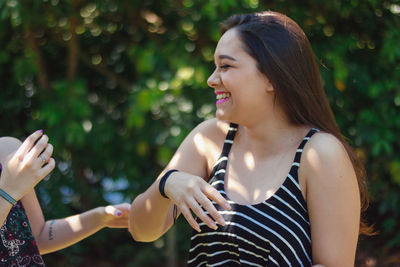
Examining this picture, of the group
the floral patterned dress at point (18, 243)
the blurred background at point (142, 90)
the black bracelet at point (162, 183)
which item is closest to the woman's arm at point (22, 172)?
the floral patterned dress at point (18, 243)


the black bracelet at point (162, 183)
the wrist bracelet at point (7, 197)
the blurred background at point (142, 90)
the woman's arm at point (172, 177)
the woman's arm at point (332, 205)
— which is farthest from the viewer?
the blurred background at point (142, 90)

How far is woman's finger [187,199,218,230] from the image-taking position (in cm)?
189

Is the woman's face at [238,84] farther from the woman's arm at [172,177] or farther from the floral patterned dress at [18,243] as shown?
the floral patterned dress at [18,243]

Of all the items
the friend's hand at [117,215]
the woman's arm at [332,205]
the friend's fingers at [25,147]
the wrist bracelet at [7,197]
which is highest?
the friend's fingers at [25,147]

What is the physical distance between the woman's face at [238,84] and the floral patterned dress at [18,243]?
0.85 meters

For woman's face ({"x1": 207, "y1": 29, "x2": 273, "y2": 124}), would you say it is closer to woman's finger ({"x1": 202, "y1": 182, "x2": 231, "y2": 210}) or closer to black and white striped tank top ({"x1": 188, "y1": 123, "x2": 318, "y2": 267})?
black and white striped tank top ({"x1": 188, "y1": 123, "x2": 318, "y2": 267})

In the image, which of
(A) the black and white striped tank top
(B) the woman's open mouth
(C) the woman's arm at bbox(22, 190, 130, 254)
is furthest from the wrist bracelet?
(B) the woman's open mouth

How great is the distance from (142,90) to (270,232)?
2.04m

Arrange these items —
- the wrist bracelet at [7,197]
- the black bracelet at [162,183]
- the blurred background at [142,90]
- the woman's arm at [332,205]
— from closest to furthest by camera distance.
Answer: the wrist bracelet at [7,197], the woman's arm at [332,205], the black bracelet at [162,183], the blurred background at [142,90]

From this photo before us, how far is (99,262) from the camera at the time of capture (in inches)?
189

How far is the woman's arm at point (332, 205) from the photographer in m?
1.98

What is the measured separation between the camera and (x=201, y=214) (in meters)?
1.89

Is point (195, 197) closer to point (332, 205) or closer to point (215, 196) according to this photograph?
point (215, 196)

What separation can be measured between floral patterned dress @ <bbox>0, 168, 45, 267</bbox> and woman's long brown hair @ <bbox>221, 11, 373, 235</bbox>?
1072mm
